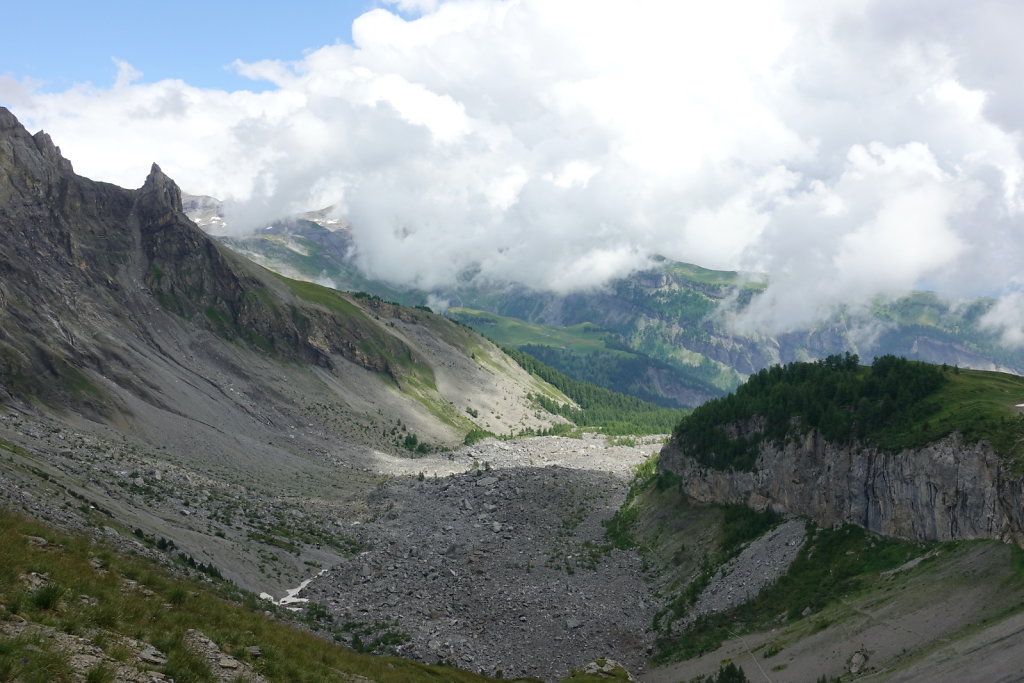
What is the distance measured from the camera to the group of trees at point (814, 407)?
67375 mm

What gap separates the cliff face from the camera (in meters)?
51.5

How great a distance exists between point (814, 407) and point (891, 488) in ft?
49.0

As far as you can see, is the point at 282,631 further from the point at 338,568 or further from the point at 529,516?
the point at 529,516

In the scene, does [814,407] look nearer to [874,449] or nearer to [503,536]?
[874,449]

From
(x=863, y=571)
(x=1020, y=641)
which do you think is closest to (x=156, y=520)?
(x=863, y=571)

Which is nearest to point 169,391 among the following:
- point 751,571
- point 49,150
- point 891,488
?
point 49,150

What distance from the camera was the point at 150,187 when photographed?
189000 millimetres

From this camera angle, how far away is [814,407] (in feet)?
245

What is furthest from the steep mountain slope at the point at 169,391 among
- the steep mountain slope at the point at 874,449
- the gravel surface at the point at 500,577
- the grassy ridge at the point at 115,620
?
the steep mountain slope at the point at 874,449

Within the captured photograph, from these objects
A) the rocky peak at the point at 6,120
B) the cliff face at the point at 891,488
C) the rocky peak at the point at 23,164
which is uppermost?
the rocky peak at the point at 6,120

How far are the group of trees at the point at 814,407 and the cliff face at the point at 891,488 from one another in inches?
78.2

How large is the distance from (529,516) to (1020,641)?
2508 inches

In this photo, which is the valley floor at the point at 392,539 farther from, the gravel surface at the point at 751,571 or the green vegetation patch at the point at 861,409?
the green vegetation patch at the point at 861,409

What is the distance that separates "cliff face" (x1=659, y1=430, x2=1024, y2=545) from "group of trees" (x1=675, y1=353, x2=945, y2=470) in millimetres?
1986
